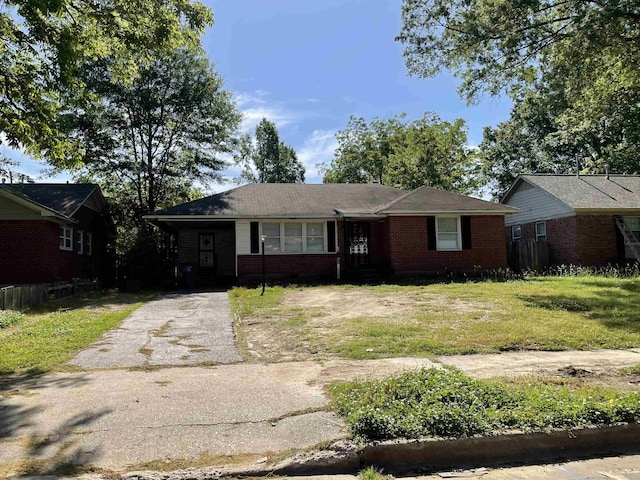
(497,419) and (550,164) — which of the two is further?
(550,164)

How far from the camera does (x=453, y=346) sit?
7.44 m

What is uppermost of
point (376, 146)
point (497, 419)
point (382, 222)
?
point (376, 146)

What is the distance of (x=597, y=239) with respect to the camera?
68.0ft

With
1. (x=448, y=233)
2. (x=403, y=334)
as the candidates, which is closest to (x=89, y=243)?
(x=448, y=233)

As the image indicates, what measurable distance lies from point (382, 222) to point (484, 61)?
7.30m

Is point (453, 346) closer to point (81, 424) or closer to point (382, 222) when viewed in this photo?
point (81, 424)

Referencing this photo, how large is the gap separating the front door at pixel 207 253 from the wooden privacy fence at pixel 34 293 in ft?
16.3

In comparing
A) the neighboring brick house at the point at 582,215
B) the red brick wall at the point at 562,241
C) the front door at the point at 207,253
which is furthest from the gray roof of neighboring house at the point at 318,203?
the neighboring brick house at the point at 582,215

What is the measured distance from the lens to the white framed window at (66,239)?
19875 mm

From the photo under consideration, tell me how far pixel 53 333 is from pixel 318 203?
42.1ft

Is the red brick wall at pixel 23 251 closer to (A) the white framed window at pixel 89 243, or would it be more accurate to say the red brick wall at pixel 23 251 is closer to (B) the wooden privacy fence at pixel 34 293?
(B) the wooden privacy fence at pixel 34 293

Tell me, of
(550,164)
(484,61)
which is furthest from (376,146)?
(484,61)

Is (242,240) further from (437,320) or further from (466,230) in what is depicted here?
(437,320)

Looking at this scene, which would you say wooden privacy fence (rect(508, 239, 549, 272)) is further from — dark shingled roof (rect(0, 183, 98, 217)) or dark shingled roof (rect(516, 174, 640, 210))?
dark shingled roof (rect(0, 183, 98, 217))
